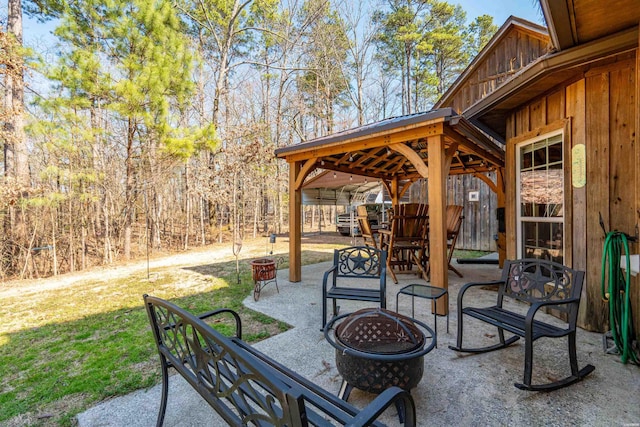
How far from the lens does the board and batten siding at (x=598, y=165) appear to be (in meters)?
2.56

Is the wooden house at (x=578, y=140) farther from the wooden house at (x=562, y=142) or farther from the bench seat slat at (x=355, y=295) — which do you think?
the bench seat slat at (x=355, y=295)

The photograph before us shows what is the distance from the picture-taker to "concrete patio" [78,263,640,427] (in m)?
1.68

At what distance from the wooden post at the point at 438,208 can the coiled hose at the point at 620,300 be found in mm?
1323

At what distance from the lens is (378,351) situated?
1.69m

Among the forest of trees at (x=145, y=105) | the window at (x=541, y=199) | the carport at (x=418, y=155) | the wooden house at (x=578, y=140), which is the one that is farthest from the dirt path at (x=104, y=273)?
the wooden house at (x=578, y=140)

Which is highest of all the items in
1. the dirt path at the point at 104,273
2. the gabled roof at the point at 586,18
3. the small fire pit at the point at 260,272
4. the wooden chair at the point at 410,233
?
the gabled roof at the point at 586,18

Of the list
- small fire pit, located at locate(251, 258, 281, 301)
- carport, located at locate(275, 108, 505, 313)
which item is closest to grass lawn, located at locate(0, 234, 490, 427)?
small fire pit, located at locate(251, 258, 281, 301)

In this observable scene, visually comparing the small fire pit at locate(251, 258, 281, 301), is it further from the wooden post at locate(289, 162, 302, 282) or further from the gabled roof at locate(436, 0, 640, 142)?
the gabled roof at locate(436, 0, 640, 142)

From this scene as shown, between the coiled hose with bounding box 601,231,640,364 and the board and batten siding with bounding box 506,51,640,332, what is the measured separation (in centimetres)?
15

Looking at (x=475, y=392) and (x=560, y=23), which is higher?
(x=560, y=23)

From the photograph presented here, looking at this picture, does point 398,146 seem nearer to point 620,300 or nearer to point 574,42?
point 574,42

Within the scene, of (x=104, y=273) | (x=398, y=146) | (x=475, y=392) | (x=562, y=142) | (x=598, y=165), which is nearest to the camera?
(x=475, y=392)

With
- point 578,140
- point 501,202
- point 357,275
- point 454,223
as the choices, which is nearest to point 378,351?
point 357,275

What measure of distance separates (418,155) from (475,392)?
8.03ft
